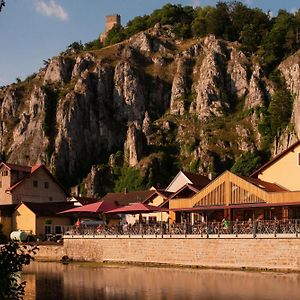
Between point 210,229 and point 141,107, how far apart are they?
Answer: 317 feet

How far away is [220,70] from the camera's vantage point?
442 ft

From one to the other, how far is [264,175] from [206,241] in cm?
1243

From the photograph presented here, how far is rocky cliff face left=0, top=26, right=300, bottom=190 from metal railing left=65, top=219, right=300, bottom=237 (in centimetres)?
6355

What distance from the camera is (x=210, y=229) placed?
42281 mm

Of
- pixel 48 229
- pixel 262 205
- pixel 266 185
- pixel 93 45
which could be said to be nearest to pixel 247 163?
pixel 48 229

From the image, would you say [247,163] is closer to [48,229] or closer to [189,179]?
[189,179]

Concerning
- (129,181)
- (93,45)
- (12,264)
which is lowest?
(12,264)

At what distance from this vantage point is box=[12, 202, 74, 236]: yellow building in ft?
206

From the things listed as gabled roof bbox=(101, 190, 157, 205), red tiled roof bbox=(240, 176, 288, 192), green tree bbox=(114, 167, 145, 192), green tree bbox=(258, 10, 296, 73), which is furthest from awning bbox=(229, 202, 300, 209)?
green tree bbox=(258, 10, 296, 73)

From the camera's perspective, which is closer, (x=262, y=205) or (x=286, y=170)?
(x=262, y=205)

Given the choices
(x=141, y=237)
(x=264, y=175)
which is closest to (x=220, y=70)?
(x=264, y=175)

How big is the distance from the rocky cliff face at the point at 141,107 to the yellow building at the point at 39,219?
164 ft

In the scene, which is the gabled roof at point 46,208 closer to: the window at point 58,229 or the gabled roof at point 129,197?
the window at point 58,229

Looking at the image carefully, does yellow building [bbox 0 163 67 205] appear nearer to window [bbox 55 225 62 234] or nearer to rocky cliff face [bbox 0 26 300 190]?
window [bbox 55 225 62 234]
